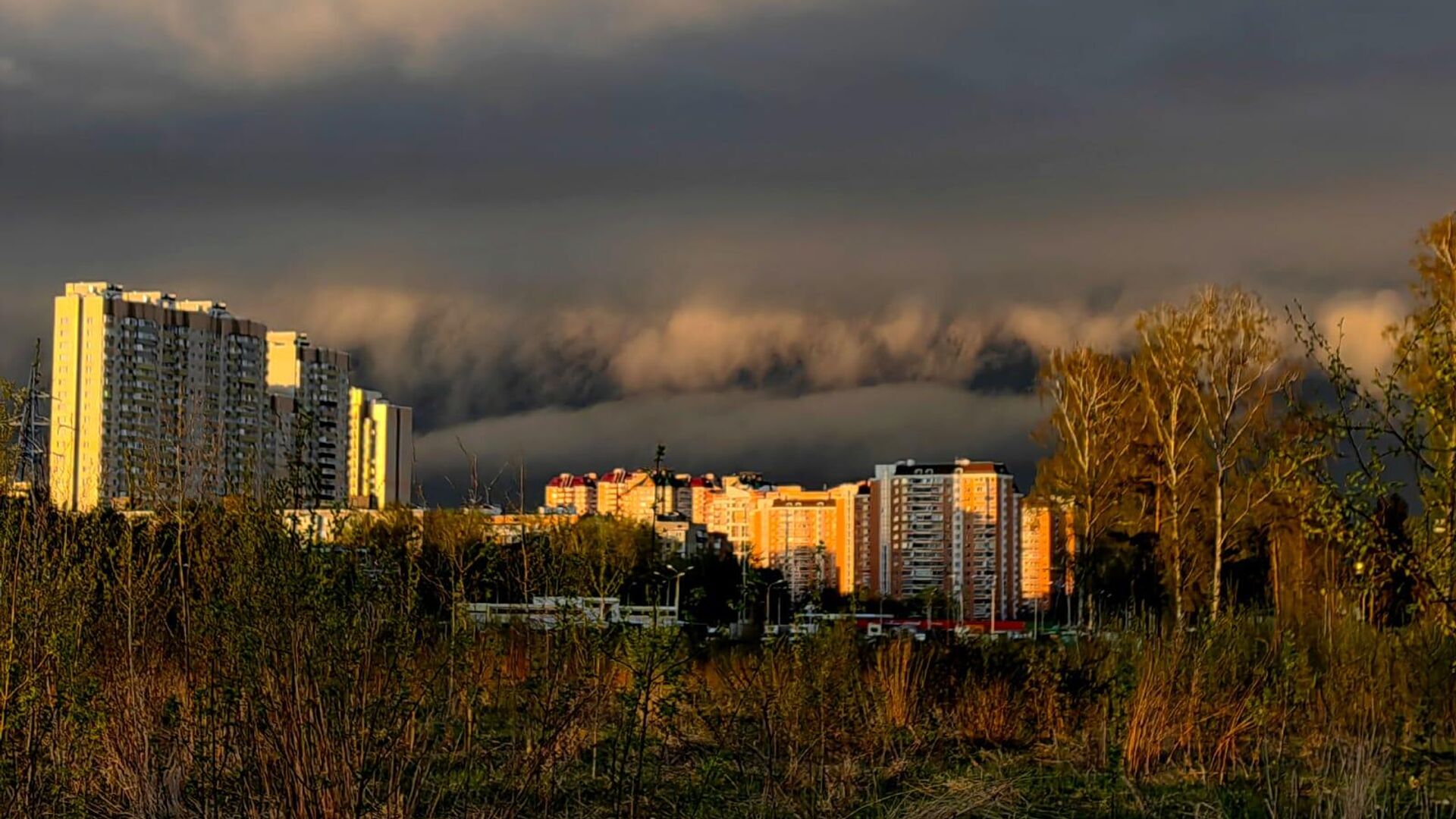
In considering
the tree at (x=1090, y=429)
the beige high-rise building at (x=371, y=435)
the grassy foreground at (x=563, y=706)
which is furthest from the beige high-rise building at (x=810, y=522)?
the grassy foreground at (x=563, y=706)

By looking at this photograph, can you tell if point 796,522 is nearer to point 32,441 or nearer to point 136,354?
point 136,354

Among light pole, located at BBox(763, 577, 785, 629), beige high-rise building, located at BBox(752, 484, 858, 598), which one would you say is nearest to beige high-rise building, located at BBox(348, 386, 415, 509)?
beige high-rise building, located at BBox(752, 484, 858, 598)

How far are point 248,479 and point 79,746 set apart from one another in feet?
4.76

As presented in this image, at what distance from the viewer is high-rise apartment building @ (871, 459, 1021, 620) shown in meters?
95.4

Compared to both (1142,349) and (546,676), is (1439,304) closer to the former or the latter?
(546,676)

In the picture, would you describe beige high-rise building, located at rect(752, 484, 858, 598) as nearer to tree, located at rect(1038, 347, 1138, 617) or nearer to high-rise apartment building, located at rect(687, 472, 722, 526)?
high-rise apartment building, located at rect(687, 472, 722, 526)

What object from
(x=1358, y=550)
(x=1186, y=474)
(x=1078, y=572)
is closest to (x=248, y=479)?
(x=1358, y=550)

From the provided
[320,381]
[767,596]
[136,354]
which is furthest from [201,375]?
[767,596]

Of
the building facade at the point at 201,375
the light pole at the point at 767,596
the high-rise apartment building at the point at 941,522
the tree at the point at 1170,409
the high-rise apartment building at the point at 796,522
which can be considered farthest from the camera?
the high-rise apartment building at the point at 796,522

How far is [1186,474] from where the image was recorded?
3086cm

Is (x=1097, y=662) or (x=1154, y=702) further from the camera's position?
(x=1097, y=662)

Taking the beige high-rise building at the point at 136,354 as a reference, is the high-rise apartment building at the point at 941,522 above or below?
below

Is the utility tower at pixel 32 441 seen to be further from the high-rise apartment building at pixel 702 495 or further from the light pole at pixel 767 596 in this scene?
the high-rise apartment building at pixel 702 495

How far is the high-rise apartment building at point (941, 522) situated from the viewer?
313ft
